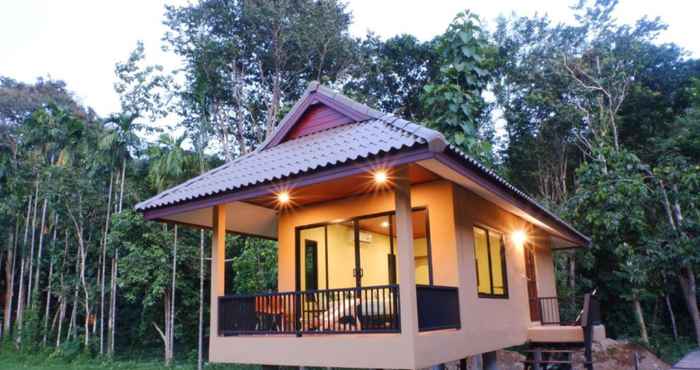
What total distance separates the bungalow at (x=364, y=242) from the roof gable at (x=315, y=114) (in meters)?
0.02

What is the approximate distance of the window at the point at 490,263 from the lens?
333 inches

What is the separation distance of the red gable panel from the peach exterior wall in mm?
1442

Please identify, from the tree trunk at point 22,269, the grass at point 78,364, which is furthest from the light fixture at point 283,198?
the tree trunk at point 22,269

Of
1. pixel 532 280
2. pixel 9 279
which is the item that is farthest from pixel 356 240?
pixel 9 279

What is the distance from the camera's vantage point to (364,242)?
8148 mm

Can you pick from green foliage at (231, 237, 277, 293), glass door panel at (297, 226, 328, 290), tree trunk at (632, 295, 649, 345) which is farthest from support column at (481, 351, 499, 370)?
tree trunk at (632, 295, 649, 345)

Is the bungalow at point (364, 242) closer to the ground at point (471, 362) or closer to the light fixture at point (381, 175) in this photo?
the light fixture at point (381, 175)

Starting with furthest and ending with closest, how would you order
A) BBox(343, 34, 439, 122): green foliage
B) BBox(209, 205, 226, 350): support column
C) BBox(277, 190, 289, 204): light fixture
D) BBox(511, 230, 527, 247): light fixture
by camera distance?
BBox(343, 34, 439, 122): green foliage, BBox(511, 230, 527, 247): light fixture, BBox(277, 190, 289, 204): light fixture, BBox(209, 205, 226, 350): support column

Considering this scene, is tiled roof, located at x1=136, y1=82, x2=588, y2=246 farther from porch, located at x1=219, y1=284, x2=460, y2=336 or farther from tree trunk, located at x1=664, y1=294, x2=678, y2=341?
tree trunk, located at x1=664, y1=294, x2=678, y2=341

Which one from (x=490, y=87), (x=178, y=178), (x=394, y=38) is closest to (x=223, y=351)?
(x=178, y=178)

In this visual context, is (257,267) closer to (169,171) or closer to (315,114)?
(169,171)

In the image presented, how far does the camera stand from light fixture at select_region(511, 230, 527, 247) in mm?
10606

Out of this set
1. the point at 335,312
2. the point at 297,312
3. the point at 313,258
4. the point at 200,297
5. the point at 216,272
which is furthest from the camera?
the point at 200,297

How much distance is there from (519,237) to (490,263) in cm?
223
